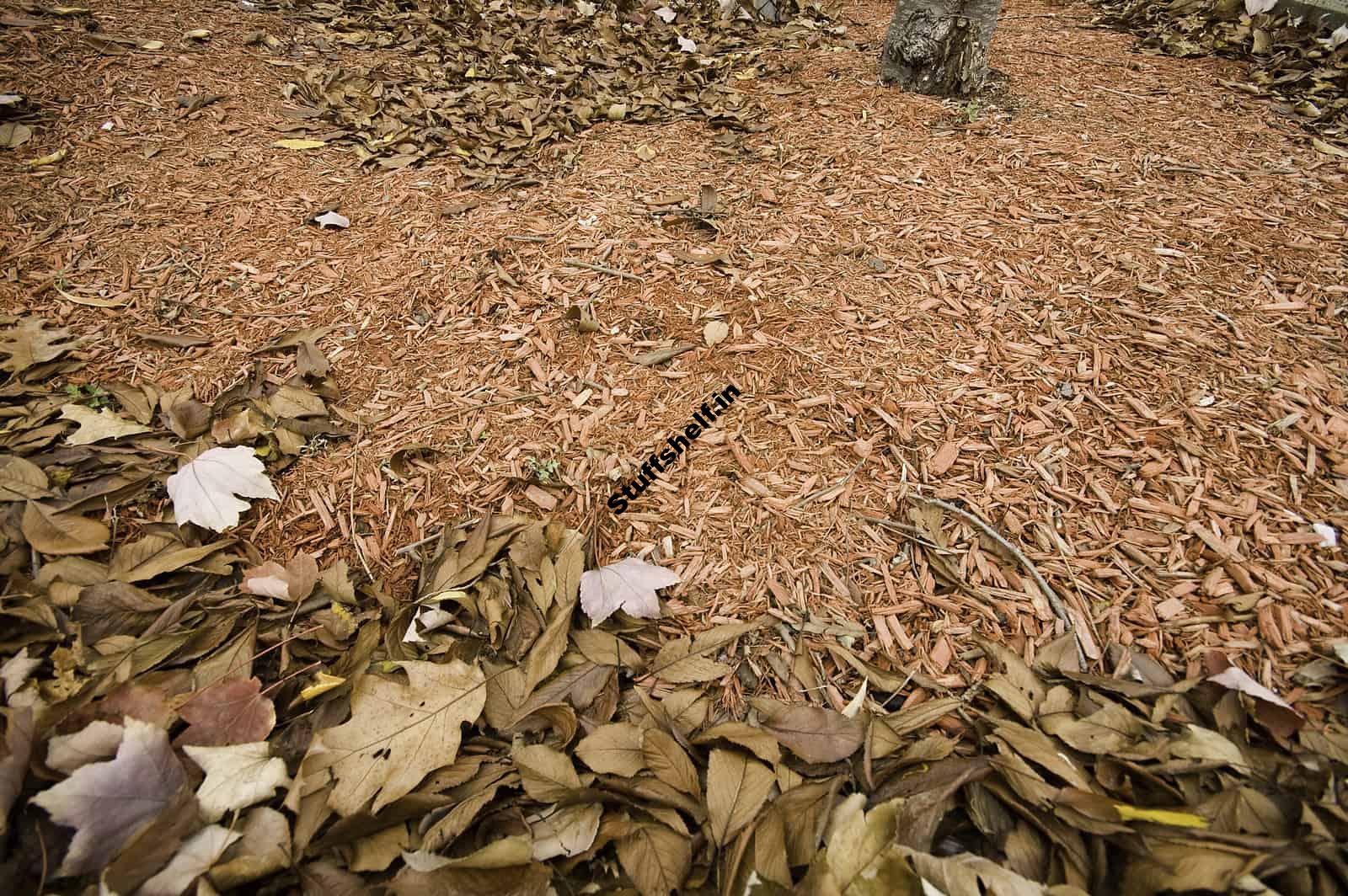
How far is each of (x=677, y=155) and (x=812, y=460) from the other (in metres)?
1.64

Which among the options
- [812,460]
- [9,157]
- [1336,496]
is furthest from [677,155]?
[9,157]

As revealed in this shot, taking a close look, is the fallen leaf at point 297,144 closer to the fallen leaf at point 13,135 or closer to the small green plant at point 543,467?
the fallen leaf at point 13,135

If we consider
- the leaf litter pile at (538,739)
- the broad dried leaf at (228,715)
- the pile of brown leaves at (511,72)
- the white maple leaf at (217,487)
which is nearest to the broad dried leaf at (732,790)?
the leaf litter pile at (538,739)

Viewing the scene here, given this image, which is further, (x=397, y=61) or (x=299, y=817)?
(x=397, y=61)

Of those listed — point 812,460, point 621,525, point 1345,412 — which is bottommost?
point 621,525

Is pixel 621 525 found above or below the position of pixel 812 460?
below

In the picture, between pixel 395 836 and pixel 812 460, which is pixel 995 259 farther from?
pixel 395 836

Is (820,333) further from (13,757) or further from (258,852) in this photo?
(13,757)

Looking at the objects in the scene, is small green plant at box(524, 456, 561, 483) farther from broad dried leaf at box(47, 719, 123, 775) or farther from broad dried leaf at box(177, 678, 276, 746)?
broad dried leaf at box(47, 719, 123, 775)

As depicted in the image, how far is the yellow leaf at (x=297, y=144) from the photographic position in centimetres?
264

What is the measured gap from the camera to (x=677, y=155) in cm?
266

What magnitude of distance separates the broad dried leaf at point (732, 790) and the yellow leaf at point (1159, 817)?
0.56m

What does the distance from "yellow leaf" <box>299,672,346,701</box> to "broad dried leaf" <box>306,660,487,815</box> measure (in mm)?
77

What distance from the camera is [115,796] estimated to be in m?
0.99
